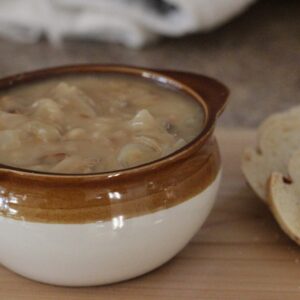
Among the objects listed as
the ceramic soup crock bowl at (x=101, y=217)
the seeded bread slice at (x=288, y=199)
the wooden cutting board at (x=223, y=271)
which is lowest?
the wooden cutting board at (x=223, y=271)

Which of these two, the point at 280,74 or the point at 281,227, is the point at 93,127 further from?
the point at 280,74

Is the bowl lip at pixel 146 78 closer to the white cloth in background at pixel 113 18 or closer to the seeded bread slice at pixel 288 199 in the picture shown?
the seeded bread slice at pixel 288 199

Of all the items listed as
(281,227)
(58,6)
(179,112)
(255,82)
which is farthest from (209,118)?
(58,6)

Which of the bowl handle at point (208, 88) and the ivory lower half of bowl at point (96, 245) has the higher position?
the bowl handle at point (208, 88)

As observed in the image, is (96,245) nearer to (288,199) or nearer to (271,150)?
(288,199)

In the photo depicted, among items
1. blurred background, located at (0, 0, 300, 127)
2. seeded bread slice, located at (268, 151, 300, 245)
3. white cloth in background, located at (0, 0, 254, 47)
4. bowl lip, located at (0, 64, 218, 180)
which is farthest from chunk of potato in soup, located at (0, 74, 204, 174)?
white cloth in background, located at (0, 0, 254, 47)

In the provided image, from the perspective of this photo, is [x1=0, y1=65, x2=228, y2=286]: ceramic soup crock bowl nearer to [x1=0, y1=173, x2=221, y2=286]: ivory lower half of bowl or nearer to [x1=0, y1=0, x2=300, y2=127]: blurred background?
[x1=0, y1=173, x2=221, y2=286]: ivory lower half of bowl

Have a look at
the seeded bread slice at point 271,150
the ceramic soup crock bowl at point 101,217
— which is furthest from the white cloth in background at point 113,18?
the ceramic soup crock bowl at point 101,217
